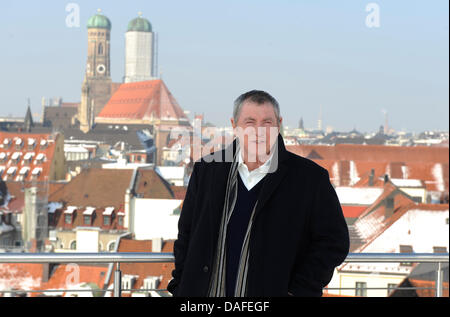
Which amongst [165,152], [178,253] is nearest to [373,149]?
[165,152]

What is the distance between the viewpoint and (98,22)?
84562 millimetres

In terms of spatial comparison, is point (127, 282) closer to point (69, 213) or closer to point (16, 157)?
point (69, 213)

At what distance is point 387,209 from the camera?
65.4 feet

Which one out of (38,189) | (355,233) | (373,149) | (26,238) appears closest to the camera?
(355,233)

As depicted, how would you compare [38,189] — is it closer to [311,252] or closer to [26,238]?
[26,238]

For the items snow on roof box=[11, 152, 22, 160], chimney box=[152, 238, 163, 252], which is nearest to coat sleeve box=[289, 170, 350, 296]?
chimney box=[152, 238, 163, 252]

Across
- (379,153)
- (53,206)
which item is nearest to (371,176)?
(379,153)

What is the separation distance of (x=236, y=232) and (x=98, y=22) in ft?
281

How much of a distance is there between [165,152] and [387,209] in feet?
109

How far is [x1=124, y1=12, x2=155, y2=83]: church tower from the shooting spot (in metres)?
95.0

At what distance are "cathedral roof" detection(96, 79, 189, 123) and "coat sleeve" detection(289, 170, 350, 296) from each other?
2476 inches

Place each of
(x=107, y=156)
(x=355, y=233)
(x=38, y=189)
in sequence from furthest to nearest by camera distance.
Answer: (x=107, y=156)
(x=38, y=189)
(x=355, y=233)

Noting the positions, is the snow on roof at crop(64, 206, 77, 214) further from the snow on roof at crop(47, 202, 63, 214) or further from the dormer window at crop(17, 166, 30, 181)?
the dormer window at crop(17, 166, 30, 181)
